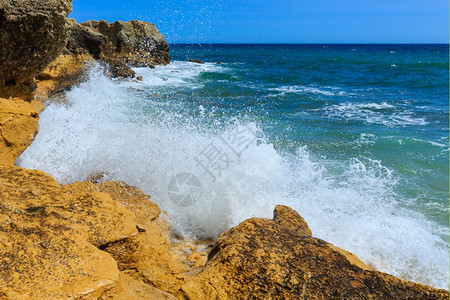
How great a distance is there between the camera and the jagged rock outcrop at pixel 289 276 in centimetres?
181

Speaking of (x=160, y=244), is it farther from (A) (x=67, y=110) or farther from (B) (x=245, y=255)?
(A) (x=67, y=110)

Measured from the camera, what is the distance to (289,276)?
1890mm

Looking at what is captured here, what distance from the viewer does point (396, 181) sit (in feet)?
19.6

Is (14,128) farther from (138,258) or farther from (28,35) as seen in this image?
(138,258)

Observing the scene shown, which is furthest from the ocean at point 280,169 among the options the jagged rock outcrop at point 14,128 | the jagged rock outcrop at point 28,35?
the jagged rock outcrop at point 28,35

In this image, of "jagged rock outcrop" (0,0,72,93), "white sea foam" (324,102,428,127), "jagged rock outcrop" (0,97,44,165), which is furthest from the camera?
"white sea foam" (324,102,428,127)

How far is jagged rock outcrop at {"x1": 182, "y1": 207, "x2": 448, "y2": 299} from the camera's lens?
5.94ft

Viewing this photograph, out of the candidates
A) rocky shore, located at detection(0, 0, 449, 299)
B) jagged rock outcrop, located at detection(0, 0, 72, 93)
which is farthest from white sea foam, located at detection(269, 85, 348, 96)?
rocky shore, located at detection(0, 0, 449, 299)

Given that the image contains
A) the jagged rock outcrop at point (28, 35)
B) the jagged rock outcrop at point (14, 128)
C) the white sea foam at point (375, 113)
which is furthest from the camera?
the white sea foam at point (375, 113)

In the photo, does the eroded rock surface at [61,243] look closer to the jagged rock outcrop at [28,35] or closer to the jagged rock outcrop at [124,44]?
the jagged rock outcrop at [28,35]

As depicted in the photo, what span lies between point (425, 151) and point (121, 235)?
7418 millimetres

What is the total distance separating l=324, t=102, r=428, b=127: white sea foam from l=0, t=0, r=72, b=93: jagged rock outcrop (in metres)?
8.68

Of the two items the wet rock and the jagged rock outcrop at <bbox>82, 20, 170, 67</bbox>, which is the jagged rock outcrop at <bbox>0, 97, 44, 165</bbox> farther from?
the jagged rock outcrop at <bbox>82, 20, 170, 67</bbox>

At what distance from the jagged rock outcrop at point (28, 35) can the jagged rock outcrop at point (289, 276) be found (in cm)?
377
